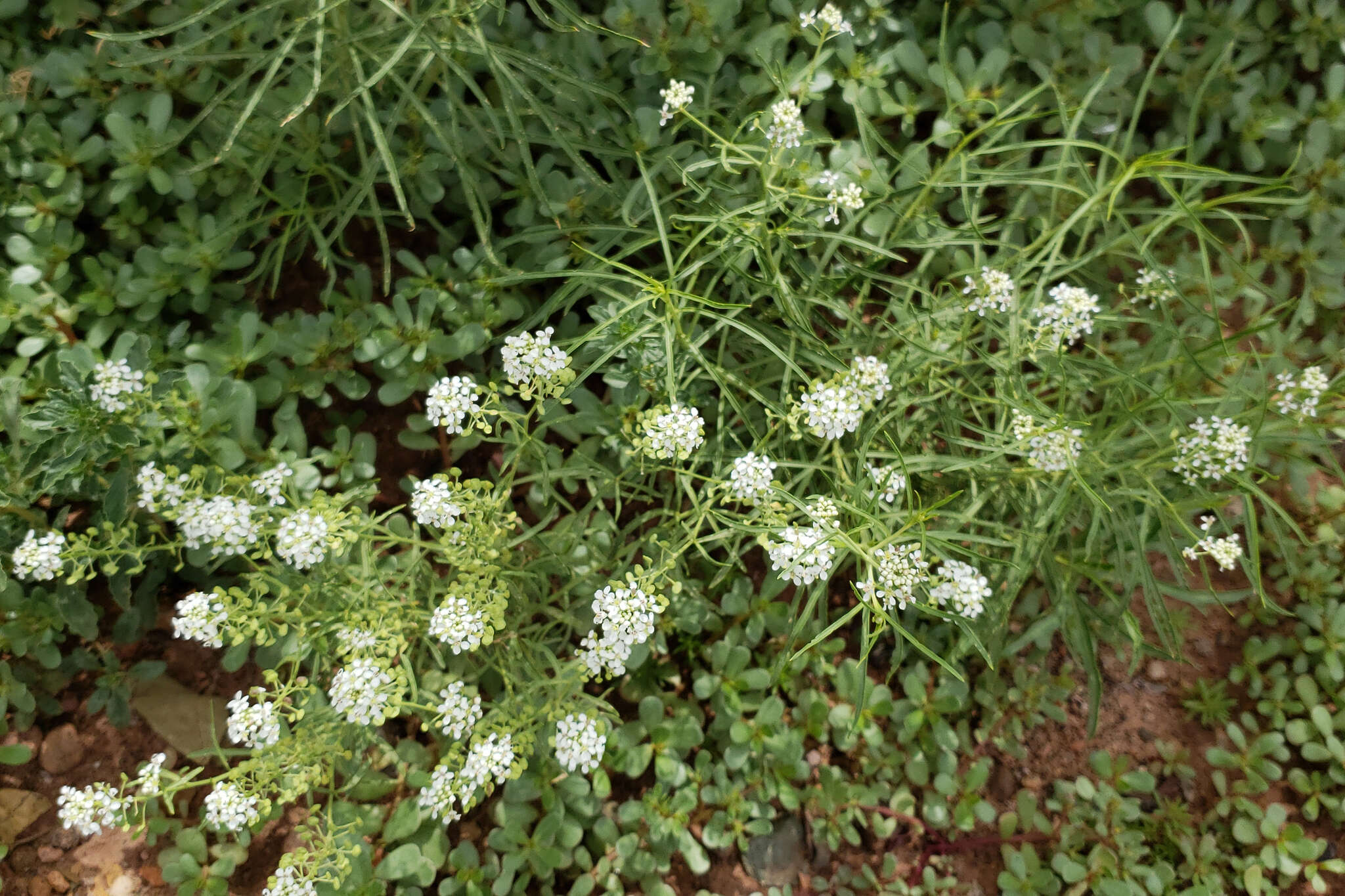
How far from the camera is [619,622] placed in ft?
4.91

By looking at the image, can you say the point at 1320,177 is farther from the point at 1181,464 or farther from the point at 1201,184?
the point at 1181,464

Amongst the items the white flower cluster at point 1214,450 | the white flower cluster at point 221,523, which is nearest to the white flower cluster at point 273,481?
the white flower cluster at point 221,523

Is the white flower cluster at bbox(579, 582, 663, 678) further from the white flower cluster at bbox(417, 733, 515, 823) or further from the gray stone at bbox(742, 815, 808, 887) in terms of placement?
the gray stone at bbox(742, 815, 808, 887)

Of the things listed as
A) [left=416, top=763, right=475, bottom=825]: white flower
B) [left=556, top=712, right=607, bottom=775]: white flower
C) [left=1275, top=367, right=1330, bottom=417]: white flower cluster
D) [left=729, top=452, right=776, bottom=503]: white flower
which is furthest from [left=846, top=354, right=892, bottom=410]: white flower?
[left=416, top=763, right=475, bottom=825]: white flower

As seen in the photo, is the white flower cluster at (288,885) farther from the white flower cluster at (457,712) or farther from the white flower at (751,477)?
the white flower at (751,477)

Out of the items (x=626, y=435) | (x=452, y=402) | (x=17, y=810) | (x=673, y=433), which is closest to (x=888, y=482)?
(x=673, y=433)

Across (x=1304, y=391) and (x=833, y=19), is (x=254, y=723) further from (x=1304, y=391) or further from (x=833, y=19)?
(x=1304, y=391)

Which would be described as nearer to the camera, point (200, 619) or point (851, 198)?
point (200, 619)

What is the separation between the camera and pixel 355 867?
6.37ft

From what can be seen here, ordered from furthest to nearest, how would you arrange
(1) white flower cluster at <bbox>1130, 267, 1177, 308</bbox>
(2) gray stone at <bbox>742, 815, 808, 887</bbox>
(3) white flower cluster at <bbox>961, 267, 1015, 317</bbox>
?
(2) gray stone at <bbox>742, 815, 808, 887</bbox>, (1) white flower cluster at <bbox>1130, 267, 1177, 308</bbox>, (3) white flower cluster at <bbox>961, 267, 1015, 317</bbox>

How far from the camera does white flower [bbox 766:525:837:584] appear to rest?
149cm

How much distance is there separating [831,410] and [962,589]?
42 cm

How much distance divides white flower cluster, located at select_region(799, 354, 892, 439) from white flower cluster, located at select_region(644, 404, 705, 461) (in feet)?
0.68

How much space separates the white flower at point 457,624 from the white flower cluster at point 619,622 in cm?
20
